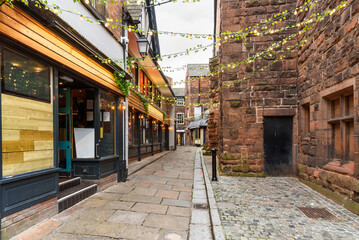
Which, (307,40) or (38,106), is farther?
(307,40)

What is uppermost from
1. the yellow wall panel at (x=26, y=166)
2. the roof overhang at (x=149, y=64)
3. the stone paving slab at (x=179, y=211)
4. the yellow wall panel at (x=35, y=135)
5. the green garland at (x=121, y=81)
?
the roof overhang at (x=149, y=64)

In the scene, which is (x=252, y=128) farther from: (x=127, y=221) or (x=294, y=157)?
(x=127, y=221)

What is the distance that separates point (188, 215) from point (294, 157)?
16.4 ft

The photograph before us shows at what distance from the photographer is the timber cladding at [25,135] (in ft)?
9.62

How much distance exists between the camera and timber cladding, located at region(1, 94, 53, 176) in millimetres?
2932

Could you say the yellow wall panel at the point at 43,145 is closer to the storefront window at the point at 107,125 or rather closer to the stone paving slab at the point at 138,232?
the storefront window at the point at 107,125

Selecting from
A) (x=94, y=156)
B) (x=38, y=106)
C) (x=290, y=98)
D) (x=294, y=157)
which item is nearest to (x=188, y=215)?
(x=94, y=156)

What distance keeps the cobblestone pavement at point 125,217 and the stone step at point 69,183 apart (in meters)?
0.63

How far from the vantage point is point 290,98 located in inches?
273

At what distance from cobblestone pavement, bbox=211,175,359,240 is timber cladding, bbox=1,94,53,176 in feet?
11.5

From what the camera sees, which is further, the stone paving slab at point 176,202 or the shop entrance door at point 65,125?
the shop entrance door at point 65,125

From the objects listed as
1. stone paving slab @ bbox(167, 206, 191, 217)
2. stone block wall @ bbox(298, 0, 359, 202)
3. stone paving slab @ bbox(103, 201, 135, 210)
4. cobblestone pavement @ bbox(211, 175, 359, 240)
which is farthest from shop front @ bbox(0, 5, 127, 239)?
stone block wall @ bbox(298, 0, 359, 202)

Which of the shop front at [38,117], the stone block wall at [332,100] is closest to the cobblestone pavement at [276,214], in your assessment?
the stone block wall at [332,100]

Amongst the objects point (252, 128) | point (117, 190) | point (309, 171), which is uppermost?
point (252, 128)
